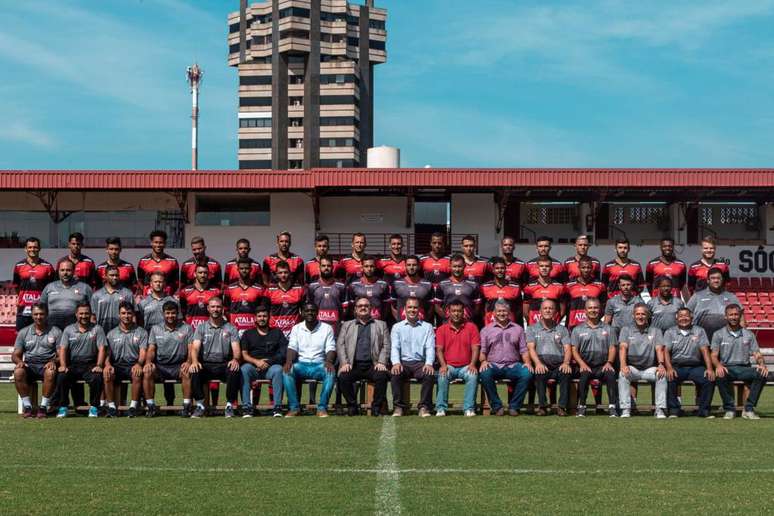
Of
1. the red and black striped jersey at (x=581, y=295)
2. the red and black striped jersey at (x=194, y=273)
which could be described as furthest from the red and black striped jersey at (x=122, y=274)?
the red and black striped jersey at (x=581, y=295)

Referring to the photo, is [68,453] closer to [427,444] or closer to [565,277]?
[427,444]

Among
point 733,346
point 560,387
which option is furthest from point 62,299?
point 733,346

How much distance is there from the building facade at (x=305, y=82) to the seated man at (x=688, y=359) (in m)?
85.9

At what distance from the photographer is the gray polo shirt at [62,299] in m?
11.8

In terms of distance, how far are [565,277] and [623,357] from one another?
1.80 meters

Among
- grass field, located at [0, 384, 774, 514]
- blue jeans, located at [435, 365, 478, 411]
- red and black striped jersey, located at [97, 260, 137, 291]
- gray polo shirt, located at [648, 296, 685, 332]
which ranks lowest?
grass field, located at [0, 384, 774, 514]

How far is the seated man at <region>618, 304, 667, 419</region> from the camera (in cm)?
1111

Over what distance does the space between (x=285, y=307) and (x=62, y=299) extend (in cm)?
252

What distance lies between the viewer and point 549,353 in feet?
37.3

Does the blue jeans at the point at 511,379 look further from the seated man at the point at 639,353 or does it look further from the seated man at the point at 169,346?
the seated man at the point at 169,346

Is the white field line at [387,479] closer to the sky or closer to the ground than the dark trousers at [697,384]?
closer to the ground

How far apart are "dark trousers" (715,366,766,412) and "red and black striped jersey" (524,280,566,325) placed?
206 centimetres

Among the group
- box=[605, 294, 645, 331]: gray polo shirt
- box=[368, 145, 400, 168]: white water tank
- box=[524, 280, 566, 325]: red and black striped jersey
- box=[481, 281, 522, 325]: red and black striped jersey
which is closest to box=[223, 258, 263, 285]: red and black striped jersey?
box=[481, 281, 522, 325]: red and black striped jersey

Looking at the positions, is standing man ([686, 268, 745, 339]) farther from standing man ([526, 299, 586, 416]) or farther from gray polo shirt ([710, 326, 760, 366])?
standing man ([526, 299, 586, 416])
